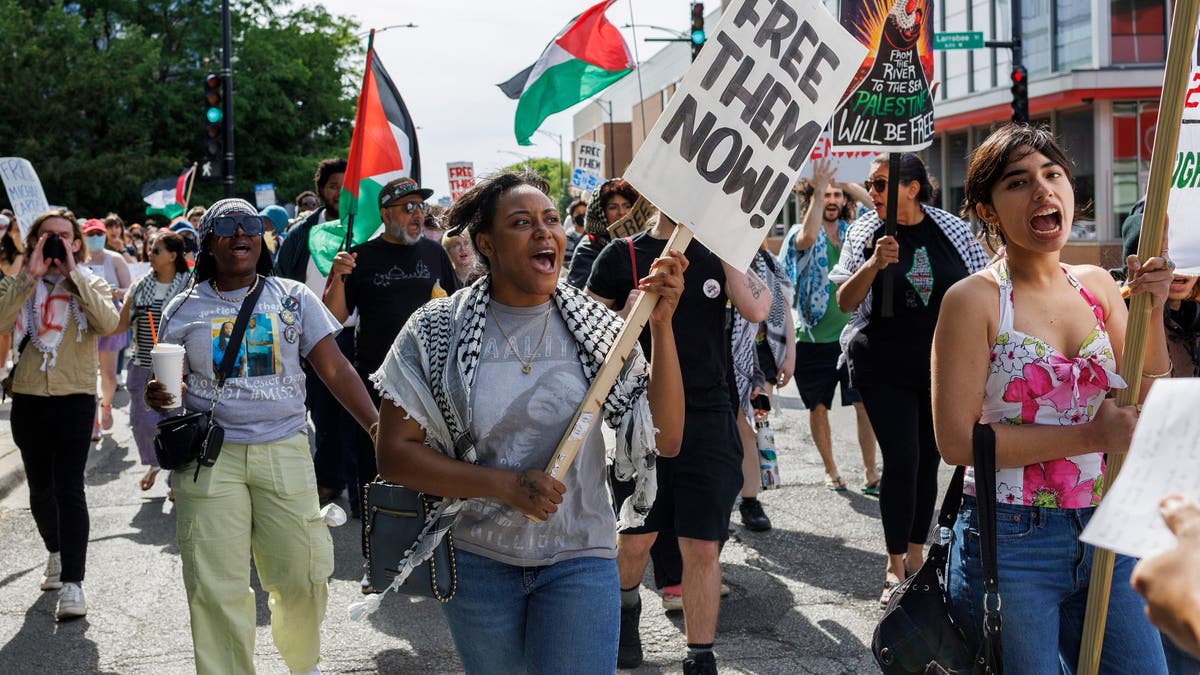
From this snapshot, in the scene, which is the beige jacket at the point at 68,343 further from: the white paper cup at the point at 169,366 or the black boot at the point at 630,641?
the black boot at the point at 630,641

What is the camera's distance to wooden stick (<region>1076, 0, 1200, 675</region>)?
2.94 meters

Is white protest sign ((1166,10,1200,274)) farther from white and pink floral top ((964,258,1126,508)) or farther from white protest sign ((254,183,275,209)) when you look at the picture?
white protest sign ((254,183,275,209))

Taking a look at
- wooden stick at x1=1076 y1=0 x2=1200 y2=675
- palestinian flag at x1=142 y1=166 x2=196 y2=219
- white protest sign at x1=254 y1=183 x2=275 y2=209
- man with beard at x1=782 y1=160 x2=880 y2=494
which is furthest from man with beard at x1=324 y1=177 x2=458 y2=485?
white protest sign at x1=254 y1=183 x2=275 y2=209

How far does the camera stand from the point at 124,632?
6133 millimetres

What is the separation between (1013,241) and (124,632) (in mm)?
4551

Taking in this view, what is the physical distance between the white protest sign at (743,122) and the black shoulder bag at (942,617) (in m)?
0.81

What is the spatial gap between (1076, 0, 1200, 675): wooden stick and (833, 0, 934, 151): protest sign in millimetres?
3202

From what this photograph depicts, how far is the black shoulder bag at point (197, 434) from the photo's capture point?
4641mm

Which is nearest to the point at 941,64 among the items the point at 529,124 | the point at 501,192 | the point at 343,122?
the point at 343,122

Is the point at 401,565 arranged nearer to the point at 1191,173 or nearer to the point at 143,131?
the point at 1191,173

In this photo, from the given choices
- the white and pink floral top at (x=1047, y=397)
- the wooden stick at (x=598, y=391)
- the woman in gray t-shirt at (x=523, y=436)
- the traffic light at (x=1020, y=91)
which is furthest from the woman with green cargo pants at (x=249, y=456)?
the traffic light at (x=1020, y=91)

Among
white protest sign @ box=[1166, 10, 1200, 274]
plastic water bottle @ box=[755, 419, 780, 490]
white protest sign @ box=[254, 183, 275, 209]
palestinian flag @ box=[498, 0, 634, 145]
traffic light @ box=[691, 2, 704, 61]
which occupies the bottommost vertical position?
plastic water bottle @ box=[755, 419, 780, 490]

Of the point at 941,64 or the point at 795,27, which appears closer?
the point at 795,27

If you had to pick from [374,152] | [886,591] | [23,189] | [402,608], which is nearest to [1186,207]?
[886,591]
